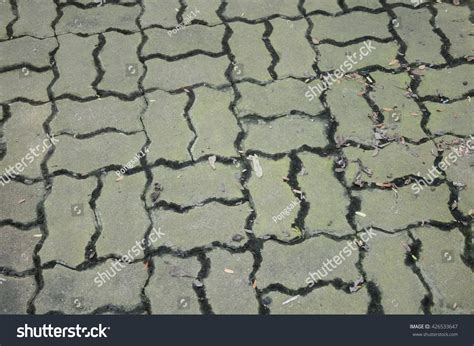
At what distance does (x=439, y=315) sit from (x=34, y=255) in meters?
2.28

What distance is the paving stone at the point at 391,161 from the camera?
3.79 meters

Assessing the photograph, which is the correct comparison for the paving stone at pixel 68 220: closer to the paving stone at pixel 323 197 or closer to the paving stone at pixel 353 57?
the paving stone at pixel 323 197

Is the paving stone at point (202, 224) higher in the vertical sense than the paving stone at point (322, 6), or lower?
lower

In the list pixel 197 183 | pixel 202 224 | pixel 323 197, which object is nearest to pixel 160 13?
pixel 197 183

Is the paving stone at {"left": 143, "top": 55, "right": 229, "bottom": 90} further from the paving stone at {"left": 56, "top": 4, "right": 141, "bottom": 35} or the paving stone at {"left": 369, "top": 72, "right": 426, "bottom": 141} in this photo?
the paving stone at {"left": 369, "top": 72, "right": 426, "bottom": 141}

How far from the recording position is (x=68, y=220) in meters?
3.61

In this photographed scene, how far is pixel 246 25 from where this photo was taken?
4602mm

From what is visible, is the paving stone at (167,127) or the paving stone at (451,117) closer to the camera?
the paving stone at (167,127)

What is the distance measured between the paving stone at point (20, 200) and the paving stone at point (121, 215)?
1.29 ft

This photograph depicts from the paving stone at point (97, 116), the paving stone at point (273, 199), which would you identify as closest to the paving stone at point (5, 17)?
Result: the paving stone at point (97, 116)

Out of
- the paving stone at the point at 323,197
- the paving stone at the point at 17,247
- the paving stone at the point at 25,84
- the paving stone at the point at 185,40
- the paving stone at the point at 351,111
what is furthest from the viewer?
the paving stone at the point at 185,40

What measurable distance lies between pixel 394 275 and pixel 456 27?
222cm

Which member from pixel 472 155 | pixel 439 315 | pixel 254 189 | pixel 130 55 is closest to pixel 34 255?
pixel 254 189

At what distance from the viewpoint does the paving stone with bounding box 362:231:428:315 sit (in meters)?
3.31
